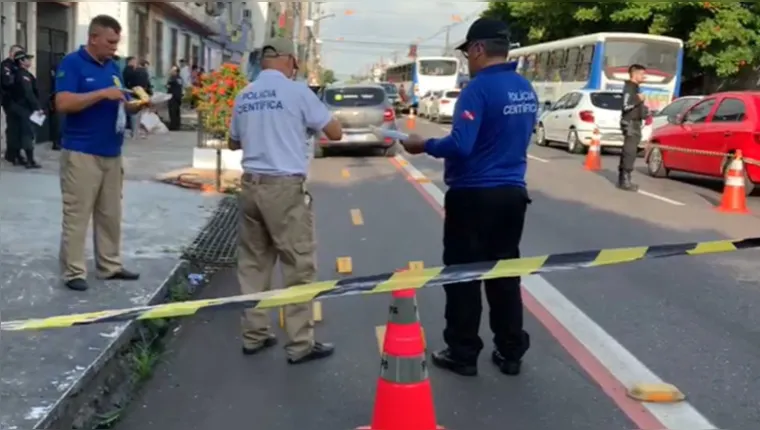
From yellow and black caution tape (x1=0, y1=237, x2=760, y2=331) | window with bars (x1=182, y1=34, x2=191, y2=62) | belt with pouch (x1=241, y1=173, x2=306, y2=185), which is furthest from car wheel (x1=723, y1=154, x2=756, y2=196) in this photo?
window with bars (x1=182, y1=34, x2=191, y2=62)

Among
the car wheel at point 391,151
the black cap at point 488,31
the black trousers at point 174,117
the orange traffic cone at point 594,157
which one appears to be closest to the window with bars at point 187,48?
the black trousers at point 174,117

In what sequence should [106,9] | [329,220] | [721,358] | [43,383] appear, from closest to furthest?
[43,383]
[721,358]
[329,220]
[106,9]

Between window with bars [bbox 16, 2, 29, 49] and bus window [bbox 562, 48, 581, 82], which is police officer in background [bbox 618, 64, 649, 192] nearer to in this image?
window with bars [bbox 16, 2, 29, 49]

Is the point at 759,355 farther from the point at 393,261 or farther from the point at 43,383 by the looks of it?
the point at 43,383

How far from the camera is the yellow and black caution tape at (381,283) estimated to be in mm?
4461

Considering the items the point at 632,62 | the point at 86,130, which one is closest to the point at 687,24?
the point at 632,62

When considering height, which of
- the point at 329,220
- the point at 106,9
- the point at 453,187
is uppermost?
the point at 106,9

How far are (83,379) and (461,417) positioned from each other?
74.4 inches

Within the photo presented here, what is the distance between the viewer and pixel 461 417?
15.5 feet

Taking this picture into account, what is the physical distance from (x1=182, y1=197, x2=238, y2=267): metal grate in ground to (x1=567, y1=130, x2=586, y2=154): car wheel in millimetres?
13422

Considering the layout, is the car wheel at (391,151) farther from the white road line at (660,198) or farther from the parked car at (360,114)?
the white road line at (660,198)

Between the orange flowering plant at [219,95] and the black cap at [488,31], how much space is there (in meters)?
8.37

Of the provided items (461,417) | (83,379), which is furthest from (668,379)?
(83,379)

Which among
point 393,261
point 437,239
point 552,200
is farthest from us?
point 552,200
